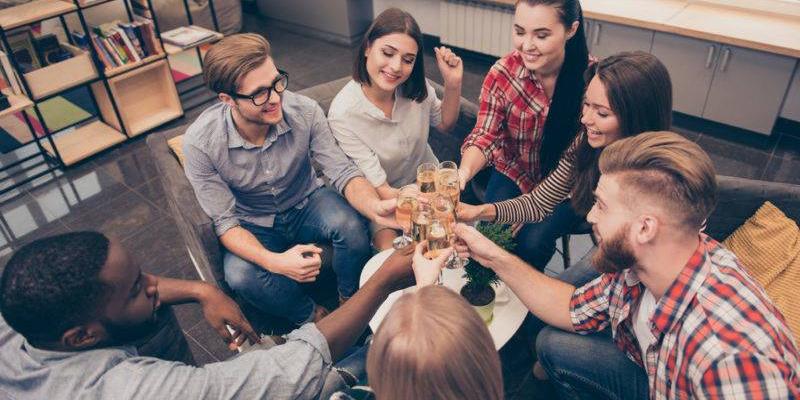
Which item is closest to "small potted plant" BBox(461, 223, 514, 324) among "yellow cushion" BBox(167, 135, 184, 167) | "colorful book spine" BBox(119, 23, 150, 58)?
"yellow cushion" BBox(167, 135, 184, 167)

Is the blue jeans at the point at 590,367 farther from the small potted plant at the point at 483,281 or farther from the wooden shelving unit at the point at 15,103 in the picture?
the wooden shelving unit at the point at 15,103

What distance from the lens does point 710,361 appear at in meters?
1.29

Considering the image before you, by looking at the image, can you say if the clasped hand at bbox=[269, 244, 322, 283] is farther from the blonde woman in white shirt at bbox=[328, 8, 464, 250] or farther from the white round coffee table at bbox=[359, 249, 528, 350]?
the blonde woman in white shirt at bbox=[328, 8, 464, 250]

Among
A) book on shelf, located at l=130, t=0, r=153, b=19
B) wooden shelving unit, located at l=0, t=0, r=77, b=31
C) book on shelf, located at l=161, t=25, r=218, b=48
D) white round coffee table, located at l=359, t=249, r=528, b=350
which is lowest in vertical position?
white round coffee table, located at l=359, t=249, r=528, b=350

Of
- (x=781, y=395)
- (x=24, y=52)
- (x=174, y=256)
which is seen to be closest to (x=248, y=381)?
(x=781, y=395)

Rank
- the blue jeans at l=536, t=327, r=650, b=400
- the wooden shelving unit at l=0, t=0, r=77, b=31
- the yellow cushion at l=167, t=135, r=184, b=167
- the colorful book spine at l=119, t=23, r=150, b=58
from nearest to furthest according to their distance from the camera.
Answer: the blue jeans at l=536, t=327, r=650, b=400, the yellow cushion at l=167, t=135, r=184, b=167, the wooden shelving unit at l=0, t=0, r=77, b=31, the colorful book spine at l=119, t=23, r=150, b=58

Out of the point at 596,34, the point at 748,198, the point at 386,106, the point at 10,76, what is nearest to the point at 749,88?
the point at 596,34

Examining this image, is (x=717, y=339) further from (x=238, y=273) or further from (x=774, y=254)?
(x=238, y=273)

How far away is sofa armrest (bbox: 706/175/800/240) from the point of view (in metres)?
1.94

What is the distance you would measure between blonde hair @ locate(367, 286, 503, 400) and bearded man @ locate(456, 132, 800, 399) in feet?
2.03

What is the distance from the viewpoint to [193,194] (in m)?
2.22

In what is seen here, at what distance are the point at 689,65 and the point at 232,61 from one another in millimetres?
3166

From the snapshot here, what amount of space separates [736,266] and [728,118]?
287 cm

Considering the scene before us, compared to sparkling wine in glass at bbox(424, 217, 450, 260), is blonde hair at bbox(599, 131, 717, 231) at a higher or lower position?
higher
